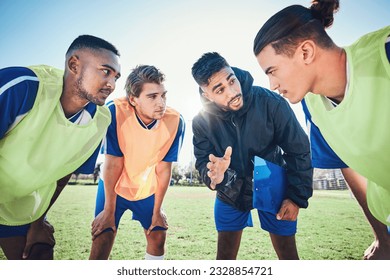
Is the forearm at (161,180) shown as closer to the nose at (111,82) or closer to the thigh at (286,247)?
the nose at (111,82)

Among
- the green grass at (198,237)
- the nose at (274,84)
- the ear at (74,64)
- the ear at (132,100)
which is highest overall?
the ear at (74,64)

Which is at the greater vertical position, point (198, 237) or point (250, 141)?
point (250, 141)

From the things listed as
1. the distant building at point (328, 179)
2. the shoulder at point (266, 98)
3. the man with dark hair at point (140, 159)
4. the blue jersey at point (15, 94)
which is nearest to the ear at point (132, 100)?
the man with dark hair at point (140, 159)

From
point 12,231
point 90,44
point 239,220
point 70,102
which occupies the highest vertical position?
point 90,44

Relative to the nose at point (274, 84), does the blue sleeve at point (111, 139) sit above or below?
below

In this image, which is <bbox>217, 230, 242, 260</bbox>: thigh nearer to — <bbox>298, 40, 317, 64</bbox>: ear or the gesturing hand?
the gesturing hand

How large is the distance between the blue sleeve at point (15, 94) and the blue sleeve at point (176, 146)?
2.54ft

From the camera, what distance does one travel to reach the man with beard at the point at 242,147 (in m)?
1.58

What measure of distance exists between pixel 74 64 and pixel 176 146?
0.73 metres

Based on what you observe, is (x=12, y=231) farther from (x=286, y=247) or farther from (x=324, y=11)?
(x=324, y=11)

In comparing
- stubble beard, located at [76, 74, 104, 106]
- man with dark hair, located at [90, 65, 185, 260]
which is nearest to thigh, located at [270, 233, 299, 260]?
man with dark hair, located at [90, 65, 185, 260]

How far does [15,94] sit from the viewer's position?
1282 millimetres

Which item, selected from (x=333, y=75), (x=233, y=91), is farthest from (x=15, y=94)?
(x=333, y=75)

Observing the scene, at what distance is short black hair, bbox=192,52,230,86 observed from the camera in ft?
5.29
